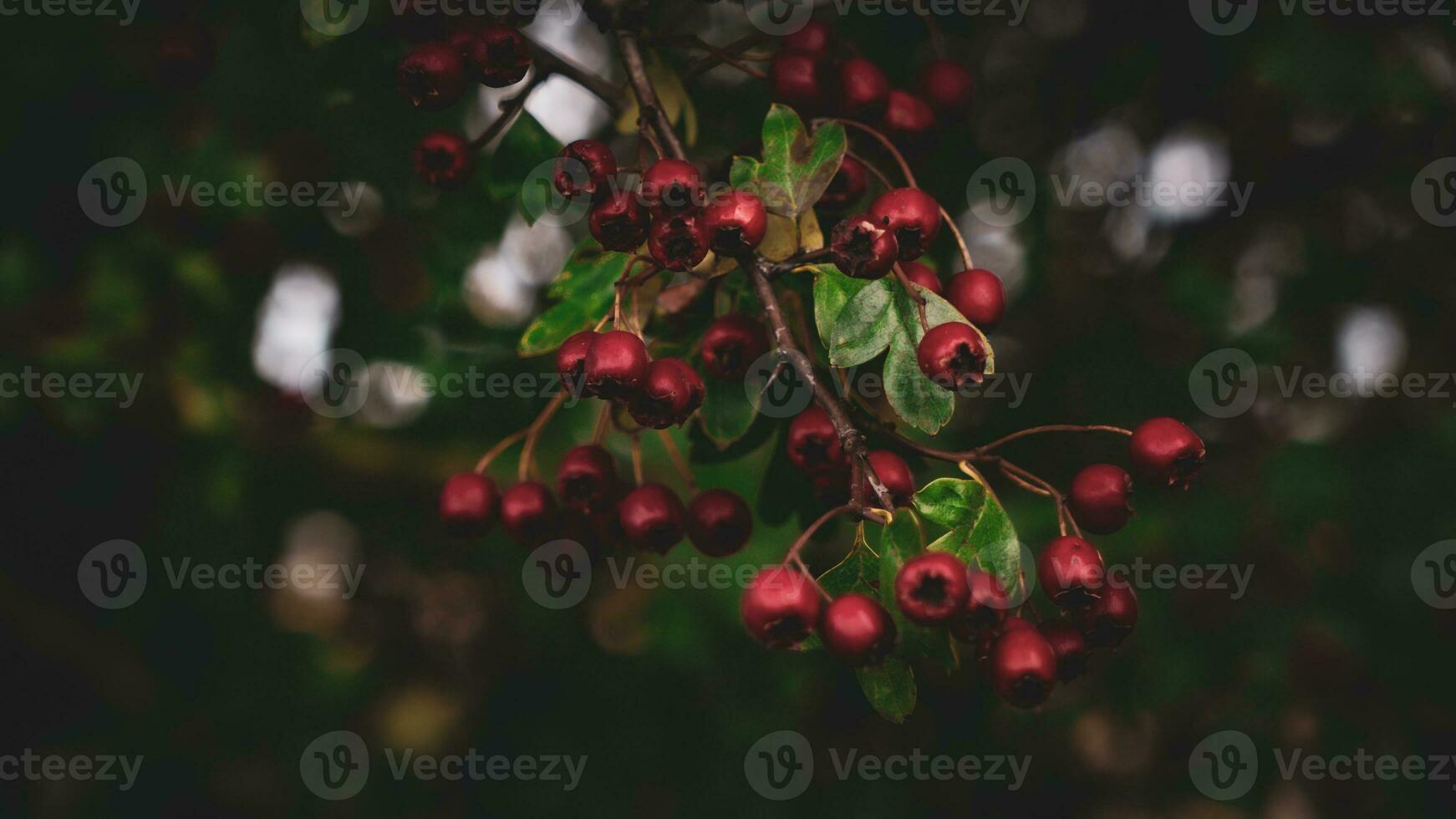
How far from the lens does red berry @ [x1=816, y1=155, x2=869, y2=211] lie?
4.88ft

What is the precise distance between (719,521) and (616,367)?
44cm

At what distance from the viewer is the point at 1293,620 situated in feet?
9.61

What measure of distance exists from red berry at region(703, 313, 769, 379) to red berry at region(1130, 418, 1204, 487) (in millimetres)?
538

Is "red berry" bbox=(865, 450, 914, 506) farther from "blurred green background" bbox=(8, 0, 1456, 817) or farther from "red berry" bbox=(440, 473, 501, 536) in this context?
"blurred green background" bbox=(8, 0, 1456, 817)

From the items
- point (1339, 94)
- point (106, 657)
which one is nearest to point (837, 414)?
point (1339, 94)

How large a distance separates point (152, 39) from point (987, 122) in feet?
6.98

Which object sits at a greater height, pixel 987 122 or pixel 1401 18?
pixel 1401 18

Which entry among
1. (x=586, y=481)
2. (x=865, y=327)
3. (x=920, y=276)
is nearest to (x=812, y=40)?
(x=920, y=276)

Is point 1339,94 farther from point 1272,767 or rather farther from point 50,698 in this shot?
point 50,698

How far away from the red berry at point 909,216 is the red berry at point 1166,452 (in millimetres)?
392

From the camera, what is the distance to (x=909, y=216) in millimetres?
1254

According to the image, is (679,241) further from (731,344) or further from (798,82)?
(798,82)

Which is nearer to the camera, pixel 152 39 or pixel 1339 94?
pixel 152 39

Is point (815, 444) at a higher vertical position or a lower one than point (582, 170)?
lower
